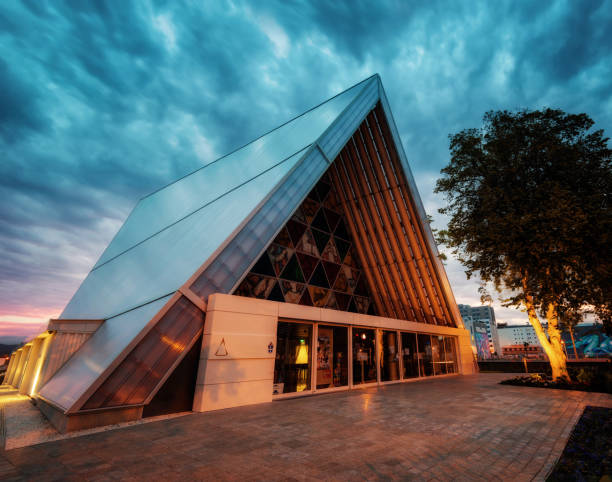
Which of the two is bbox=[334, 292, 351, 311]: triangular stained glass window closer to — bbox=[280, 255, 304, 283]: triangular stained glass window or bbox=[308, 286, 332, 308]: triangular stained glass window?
bbox=[308, 286, 332, 308]: triangular stained glass window

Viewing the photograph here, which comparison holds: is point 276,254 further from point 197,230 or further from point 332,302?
point 332,302

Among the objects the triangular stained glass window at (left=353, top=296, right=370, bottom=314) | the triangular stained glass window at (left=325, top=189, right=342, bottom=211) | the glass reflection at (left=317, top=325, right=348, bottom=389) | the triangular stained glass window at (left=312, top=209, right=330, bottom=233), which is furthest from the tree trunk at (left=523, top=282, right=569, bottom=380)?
the triangular stained glass window at (left=325, top=189, right=342, bottom=211)

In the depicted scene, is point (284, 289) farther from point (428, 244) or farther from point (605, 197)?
point (605, 197)

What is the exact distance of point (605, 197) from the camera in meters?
12.4

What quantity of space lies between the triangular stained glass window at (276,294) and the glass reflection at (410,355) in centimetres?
728

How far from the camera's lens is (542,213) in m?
11.6

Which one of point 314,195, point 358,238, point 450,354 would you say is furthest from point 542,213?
point 450,354

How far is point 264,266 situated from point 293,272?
1986mm

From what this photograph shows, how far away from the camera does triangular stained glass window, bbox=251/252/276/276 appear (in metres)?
14.0

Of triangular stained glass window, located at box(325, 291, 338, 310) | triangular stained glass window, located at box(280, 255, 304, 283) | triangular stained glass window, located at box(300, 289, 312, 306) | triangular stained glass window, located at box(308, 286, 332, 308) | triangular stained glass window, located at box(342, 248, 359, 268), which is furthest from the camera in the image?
triangular stained glass window, located at box(342, 248, 359, 268)

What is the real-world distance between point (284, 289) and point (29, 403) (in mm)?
10267

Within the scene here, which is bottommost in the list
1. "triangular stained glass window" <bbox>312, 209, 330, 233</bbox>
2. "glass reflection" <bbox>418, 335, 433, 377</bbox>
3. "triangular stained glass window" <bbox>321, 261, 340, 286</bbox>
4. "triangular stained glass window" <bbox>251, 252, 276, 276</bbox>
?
"glass reflection" <bbox>418, 335, 433, 377</bbox>

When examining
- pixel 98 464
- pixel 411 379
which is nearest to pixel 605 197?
pixel 411 379

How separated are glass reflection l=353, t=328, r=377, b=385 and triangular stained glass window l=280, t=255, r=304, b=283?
4332mm
